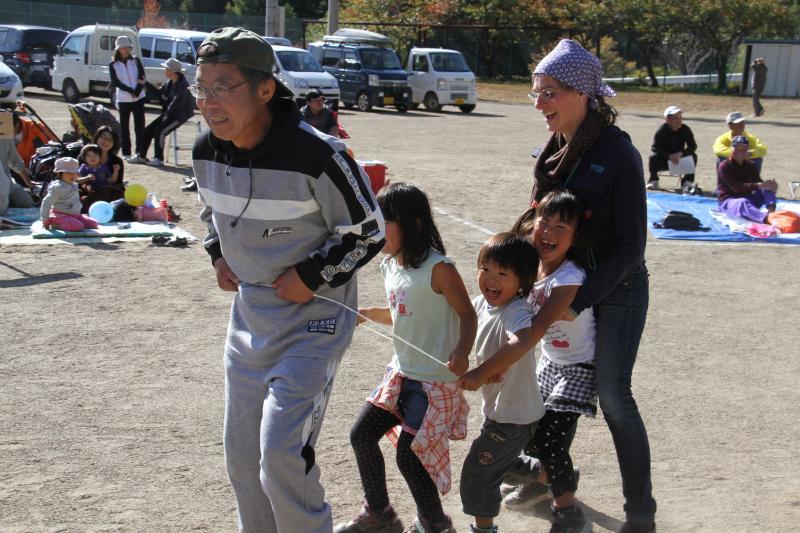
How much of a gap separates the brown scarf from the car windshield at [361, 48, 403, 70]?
26.3 m

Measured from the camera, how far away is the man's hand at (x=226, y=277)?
3432mm

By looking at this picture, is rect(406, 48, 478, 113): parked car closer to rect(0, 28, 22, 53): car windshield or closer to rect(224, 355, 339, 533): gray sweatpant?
rect(0, 28, 22, 53): car windshield

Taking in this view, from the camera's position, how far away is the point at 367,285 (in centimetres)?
Result: 840

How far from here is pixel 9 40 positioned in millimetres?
29938

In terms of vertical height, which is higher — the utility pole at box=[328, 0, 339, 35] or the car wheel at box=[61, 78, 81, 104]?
the utility pole at box=[328, 0, 339, 35]

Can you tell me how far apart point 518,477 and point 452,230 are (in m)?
6.86

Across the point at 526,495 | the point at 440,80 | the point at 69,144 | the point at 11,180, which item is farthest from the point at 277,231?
the point at 440,80

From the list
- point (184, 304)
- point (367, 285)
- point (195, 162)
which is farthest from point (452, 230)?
point (195, 162)

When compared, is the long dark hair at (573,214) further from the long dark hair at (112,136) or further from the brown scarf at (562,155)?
the long dark hair at (112,136)

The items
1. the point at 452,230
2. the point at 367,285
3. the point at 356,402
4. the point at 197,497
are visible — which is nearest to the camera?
the point at 197,497

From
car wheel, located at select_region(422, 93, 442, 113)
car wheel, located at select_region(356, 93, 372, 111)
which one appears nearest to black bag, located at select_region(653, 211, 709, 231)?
car wheel, located at select_region(356, 93, 372, 111)

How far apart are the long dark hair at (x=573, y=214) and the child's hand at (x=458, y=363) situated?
23.1 inches

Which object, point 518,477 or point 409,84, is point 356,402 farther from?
point 409,84

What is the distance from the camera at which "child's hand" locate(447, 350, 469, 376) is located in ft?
11.6
